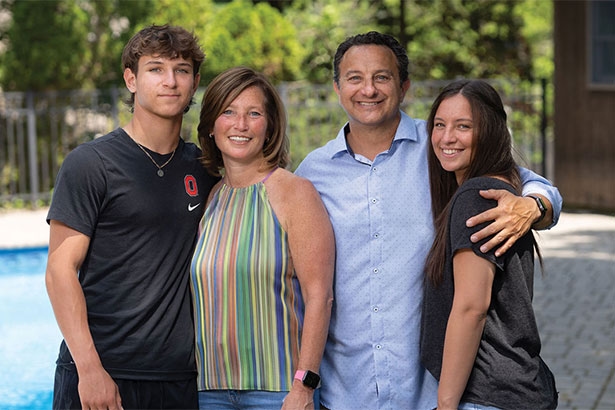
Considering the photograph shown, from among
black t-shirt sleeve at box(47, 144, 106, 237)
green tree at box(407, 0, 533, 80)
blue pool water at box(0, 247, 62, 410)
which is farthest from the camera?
green tree at box(407, 0, 533, 80)

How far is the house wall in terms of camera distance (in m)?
12.9

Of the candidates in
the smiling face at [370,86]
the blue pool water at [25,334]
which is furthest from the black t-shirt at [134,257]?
the blue pool water at [25,334]

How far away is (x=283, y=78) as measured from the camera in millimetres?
15812

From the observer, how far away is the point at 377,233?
3.19 metres

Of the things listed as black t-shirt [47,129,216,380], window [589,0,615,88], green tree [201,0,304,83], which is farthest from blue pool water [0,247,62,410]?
window [589,0,615,88]

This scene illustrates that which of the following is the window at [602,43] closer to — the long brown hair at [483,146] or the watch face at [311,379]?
the long brown hair at [483,146]

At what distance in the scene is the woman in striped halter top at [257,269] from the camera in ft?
10.1

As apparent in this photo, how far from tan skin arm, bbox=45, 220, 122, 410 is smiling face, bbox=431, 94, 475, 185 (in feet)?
3.79

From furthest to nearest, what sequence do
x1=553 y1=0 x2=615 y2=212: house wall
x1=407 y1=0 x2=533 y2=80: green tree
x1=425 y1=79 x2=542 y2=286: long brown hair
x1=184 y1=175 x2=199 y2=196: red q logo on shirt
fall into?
1. x1=407 y1=0 x2=533 y2=80: green tree
2. x1=553 y1=0 x2=615 y2=212: house wall
3. x1=184 y1=175 x2=199 y2=196: red q logo on shirt
4. x1=425 y1=79 x2=542 y2=286: long brown hair

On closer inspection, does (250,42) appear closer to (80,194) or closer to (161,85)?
(161,85)

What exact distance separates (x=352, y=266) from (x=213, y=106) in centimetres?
70

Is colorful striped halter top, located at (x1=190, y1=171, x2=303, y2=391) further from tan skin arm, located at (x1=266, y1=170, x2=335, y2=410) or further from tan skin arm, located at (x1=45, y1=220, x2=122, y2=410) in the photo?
tan skin arm, located at (x1=45, y1=220, x2=122, y2=410)

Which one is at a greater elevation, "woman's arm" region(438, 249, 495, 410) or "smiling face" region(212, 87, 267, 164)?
"smiling face" region(212, 87, 267, 164)

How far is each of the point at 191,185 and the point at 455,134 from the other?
3.03ft
